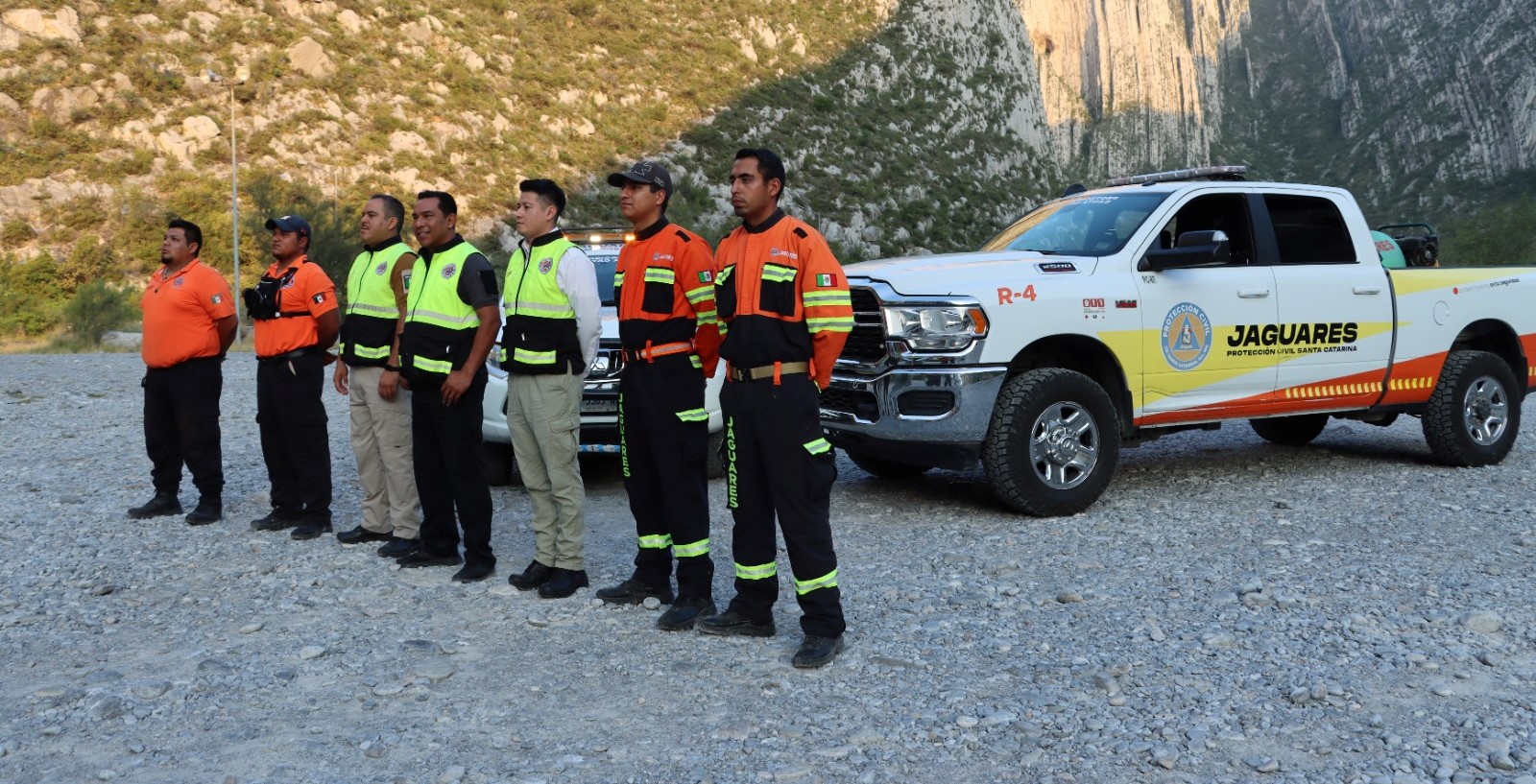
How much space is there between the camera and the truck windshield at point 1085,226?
758 centimetres

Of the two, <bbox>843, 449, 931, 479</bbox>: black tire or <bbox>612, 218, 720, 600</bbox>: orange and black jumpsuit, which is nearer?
<bbox>612, 218, 720, 600</bbox>: orange and black jumpsuit

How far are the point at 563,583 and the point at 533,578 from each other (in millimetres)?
208

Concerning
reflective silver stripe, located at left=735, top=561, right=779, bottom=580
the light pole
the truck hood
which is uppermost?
the light pole

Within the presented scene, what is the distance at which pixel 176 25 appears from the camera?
3459cm

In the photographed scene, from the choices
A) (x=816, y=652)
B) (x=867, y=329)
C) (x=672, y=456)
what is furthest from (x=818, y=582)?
(x=867, y=329)

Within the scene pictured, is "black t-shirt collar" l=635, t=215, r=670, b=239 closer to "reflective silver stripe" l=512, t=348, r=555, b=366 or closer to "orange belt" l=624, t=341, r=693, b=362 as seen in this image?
"orange belt" l=624, t=341, r=693, b=362

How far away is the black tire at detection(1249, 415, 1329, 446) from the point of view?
991cm

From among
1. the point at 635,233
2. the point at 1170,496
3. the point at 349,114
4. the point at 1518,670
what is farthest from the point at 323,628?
the point at 349,114

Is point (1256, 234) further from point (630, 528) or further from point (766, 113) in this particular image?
point (766, 113)

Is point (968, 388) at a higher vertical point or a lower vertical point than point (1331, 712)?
higher

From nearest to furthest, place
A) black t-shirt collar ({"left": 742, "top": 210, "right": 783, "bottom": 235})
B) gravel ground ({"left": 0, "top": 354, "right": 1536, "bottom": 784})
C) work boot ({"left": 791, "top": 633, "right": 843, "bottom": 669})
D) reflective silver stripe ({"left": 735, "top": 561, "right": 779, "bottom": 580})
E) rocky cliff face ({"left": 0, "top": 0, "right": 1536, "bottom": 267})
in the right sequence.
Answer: gravel ground ({"left": 0, "top": 354, "right": 1536, "bottom": 784}) < work boot ({"left": 791, "top": 633, "right": 843, "bottom": 669}) < black t-shirt collar ({"left": 742, "top": 210, "right": 783, "bottom": 235}) < reflective silver stripe ({"left": 735, "top": 561, "right": 779, "bottom": 580}) < rocky cliff face ({"left": 0, "top": 0, "right": 1536, "bottom": 267})

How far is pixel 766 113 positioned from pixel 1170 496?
36.4 meters

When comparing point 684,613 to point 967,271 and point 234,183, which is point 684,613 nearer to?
point 967,271

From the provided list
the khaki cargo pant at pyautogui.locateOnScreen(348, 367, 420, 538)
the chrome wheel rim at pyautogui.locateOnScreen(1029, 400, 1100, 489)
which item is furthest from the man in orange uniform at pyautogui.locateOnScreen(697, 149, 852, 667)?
the chrome wheel rim at pyautogui.locateOnScreen(1029, 400, 1100, 489)
